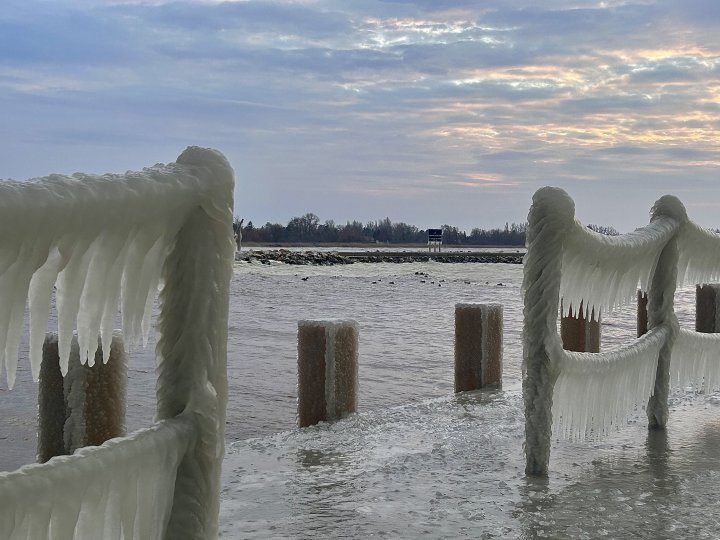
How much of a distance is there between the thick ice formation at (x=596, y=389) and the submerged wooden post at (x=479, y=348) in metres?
2.73

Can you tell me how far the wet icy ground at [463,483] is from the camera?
136 inches

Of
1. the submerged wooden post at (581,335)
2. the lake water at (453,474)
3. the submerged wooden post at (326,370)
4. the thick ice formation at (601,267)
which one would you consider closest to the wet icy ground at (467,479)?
the lake water at (453,474)

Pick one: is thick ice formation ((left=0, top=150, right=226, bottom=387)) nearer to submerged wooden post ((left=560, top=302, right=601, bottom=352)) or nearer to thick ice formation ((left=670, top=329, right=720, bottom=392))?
thick ice formation ((left=670, top=329, right=720, bottom=392))

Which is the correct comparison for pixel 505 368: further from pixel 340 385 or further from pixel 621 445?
pixel 621 445

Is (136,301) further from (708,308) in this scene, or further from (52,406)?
(708,308)

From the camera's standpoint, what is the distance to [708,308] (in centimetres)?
818

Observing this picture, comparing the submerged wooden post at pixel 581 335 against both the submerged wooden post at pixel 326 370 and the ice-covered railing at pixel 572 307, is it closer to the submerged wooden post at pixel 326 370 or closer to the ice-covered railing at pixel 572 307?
the submerged wooden post at pixel 326 370

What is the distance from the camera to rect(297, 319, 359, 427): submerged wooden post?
6.02m

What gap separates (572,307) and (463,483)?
104 centimetres

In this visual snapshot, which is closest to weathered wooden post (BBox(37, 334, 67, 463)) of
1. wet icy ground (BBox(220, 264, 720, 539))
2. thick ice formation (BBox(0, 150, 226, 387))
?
wet icy ground (BBox(220, 264, 720, 539))

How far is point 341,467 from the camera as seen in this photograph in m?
A: 4.48

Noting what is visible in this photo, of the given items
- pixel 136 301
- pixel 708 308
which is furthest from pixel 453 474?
pixel 708 308

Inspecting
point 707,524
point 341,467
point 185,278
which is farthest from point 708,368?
point 185,278

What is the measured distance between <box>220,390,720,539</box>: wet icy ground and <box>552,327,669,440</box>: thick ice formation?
28 cm
